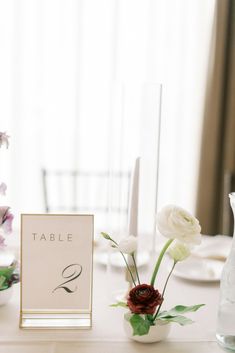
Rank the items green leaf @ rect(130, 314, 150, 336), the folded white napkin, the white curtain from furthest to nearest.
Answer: the white curtain < the folded white napkin < green leaf @ rect(130, 314, 150, 336)

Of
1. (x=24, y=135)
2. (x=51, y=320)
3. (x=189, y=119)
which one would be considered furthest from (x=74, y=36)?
(x=51, y=320)

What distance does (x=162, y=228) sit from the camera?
986 mm

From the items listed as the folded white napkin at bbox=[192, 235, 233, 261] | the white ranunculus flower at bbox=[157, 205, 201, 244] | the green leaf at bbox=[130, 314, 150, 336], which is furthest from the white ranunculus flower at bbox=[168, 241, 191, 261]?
the folded white napkin at bbox=[192, 235, 233, 261]

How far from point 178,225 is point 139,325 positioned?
210mm

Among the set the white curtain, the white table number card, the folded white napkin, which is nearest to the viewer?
the white table number card

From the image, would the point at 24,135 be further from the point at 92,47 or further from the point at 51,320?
the point at 51,320

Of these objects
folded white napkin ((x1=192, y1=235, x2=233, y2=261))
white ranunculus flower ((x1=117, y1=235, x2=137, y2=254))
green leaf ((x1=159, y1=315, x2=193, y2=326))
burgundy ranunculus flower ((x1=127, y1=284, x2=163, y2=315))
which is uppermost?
white ranunculus flower ((x1=117, y1=235, x2=137, y2=254))

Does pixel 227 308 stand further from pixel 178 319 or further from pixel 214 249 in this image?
pixel 214 249

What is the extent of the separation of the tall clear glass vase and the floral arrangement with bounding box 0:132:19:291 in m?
0.48

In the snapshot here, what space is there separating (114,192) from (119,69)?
1.97 meters

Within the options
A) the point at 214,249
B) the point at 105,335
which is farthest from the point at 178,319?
the point at 214,249

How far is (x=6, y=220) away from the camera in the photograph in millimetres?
1116

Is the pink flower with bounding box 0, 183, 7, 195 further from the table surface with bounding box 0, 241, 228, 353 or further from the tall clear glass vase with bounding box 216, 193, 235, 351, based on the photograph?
the tall clear glass vase with bounding box 216, 193, 235, 351

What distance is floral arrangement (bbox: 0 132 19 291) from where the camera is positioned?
1108 mm
